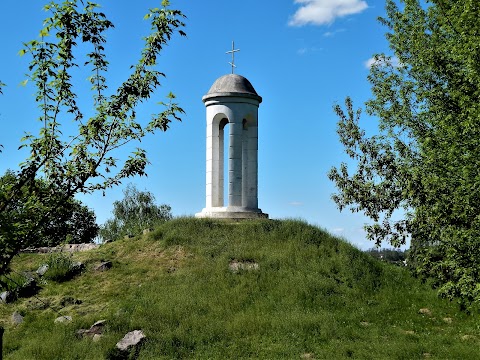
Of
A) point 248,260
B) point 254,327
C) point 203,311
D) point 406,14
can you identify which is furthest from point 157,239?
point 406,14

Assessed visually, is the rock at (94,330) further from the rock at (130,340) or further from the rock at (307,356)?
the rock at (307,356)

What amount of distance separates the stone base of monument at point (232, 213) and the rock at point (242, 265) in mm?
4054

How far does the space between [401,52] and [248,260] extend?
29.6ft

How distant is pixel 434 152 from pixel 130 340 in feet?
30.5

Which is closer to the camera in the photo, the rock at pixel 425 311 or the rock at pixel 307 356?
the rock at pixel 307 356

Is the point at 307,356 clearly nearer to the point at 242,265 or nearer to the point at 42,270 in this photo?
the point at 242,265

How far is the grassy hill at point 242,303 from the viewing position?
15992mm

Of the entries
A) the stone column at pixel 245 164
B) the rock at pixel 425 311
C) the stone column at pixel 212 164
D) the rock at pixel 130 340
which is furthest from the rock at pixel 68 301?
the rock at pixel 425 311

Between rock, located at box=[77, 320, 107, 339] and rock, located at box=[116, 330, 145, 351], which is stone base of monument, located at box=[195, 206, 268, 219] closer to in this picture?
rock, located at box=[77, 320, 107, 339]

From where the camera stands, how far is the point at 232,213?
82.9 ft

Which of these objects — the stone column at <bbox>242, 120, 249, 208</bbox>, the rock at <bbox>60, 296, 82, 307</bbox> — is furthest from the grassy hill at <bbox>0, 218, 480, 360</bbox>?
the stone column at <bbox>242, 120, 249, 208</bbox>

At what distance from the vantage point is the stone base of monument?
25203 mm

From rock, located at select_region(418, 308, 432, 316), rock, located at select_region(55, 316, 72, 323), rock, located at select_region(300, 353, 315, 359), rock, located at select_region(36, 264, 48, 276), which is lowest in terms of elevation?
rock, located at select_region(300, 353, 315, 359)

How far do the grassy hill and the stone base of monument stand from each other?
953 millimetres
